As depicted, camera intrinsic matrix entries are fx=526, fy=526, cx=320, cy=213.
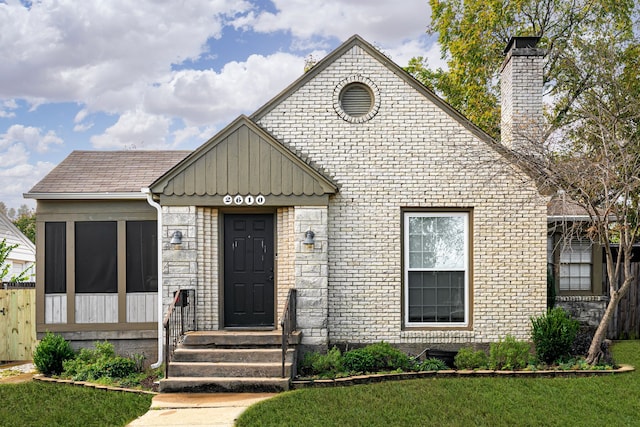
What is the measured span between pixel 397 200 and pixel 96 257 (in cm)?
556

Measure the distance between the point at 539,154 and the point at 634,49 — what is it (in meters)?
8.05

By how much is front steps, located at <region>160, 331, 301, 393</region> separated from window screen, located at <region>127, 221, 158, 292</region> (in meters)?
1.78

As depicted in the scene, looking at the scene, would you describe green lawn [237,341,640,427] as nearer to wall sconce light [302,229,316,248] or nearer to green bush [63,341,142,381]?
wall sconce light [302,229,316,248]

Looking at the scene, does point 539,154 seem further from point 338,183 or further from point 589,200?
point 338,183

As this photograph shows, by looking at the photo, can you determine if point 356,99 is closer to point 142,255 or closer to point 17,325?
point 142,255

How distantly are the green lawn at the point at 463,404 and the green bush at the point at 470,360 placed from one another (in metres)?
0.54

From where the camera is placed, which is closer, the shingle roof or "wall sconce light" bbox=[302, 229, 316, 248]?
"wall sconce light" bbox=[302, 229, 316, 248]

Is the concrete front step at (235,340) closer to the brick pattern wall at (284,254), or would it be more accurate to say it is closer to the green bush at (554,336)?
the brick pattern wall at (284,254)

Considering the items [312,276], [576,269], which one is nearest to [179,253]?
[312,276]

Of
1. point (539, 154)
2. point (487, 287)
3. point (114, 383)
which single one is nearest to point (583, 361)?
point (487, 287)

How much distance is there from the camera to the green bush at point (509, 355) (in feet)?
27.8

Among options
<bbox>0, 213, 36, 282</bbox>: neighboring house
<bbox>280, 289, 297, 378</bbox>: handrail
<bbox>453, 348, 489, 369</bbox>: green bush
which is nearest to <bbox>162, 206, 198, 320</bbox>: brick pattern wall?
<bbox>280, 289, 297, 378</bbox>: handrail

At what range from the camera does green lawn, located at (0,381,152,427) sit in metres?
6.35

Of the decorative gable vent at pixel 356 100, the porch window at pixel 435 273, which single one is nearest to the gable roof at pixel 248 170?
the decorative gable vent at pixel 356 100
